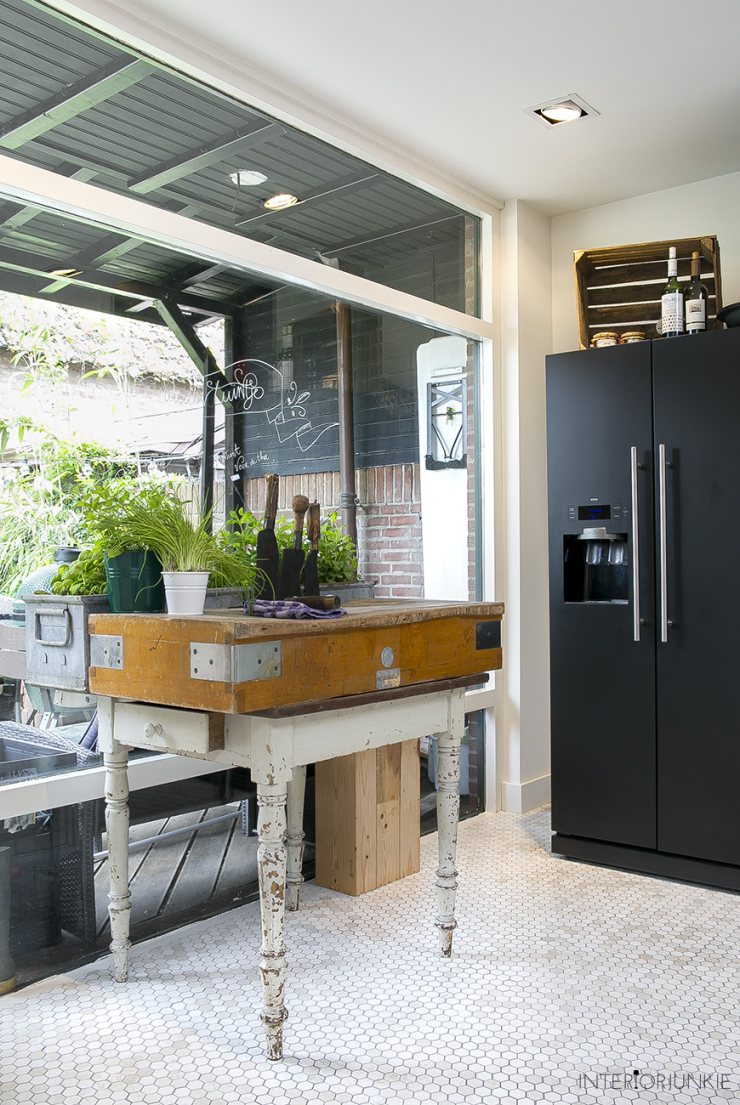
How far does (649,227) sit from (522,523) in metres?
1.35

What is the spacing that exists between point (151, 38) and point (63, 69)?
0.30 meters

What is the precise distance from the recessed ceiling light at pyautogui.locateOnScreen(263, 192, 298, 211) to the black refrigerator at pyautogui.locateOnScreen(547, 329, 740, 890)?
1.09 metres

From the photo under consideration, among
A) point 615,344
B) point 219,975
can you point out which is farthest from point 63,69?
point 219,975

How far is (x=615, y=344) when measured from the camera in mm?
3242

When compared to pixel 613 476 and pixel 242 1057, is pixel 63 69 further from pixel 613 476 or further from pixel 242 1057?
pixel 242 1057

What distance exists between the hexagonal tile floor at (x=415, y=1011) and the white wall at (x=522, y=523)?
960 millimetres

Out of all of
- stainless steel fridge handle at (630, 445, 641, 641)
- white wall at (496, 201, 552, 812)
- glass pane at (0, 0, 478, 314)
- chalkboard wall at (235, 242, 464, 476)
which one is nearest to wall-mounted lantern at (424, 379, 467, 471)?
chalkboard wall at (235, 242, 464, 476)

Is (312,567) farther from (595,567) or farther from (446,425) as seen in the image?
(446,425)

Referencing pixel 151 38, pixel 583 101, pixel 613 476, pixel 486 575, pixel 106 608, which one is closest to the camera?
pixel 106 608

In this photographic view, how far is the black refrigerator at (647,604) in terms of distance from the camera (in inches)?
115

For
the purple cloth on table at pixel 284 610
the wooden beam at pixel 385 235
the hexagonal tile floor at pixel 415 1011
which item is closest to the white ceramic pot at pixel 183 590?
the purple cloth on table at pixel 284 610

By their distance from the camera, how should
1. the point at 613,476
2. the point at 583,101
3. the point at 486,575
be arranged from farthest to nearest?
the point at 486,575
the point at 613,476
the point at 583,101

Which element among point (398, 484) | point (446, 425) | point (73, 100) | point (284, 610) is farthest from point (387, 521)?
point (73, 100)

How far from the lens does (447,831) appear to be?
243cm
